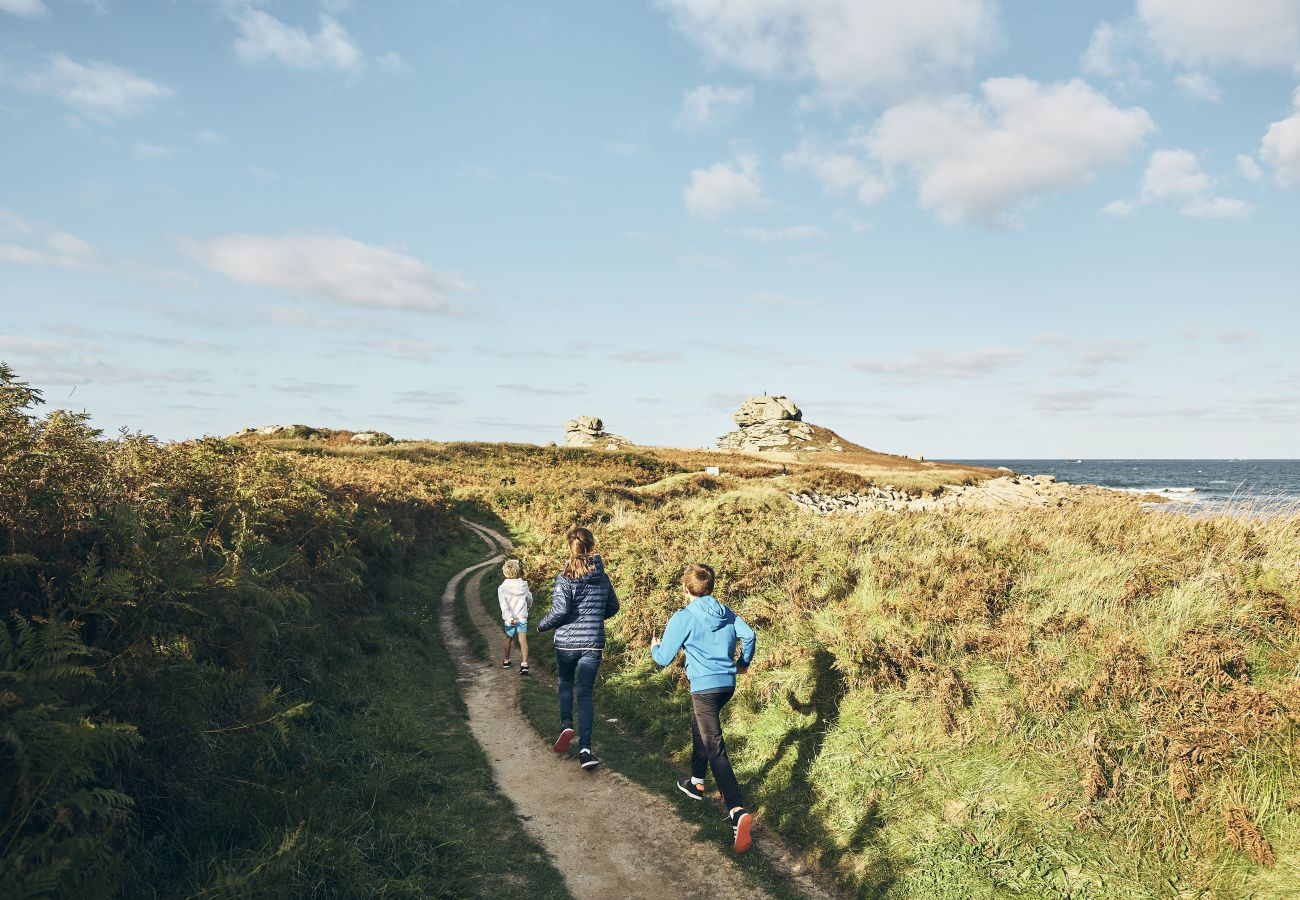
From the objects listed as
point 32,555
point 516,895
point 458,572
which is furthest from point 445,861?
point 458,572

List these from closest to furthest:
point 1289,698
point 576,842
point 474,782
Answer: point 1289,698, point 576,842, point 474,782

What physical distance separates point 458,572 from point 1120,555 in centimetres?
1947

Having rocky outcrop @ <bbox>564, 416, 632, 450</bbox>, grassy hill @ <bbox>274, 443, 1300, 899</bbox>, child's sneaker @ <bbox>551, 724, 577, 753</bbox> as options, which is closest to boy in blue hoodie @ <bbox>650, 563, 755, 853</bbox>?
grassy hill @ <bbox>274, 443, 1300, 899</bbox>

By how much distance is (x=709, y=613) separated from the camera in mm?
7348

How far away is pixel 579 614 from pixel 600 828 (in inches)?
101

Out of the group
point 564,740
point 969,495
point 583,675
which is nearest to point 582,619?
point 583,675

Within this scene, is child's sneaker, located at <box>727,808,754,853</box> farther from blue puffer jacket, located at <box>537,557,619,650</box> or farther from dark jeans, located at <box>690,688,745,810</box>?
blue puffer jacket, located at <box>537,557,619,650</box>

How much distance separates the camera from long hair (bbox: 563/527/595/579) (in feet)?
29.8

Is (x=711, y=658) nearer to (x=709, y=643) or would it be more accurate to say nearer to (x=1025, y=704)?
(x=709, y=643)

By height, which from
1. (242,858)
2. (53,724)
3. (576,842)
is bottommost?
(576,842)

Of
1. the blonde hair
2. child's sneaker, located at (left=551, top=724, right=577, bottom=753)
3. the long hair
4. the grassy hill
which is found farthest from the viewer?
child's sneaker, located at (left=551, top=724, right=577, bottom=753)

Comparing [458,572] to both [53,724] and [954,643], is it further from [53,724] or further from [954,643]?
[53,724]

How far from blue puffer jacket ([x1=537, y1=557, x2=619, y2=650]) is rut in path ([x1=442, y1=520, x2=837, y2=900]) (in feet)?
5.41

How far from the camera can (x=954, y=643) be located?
8758 mm
